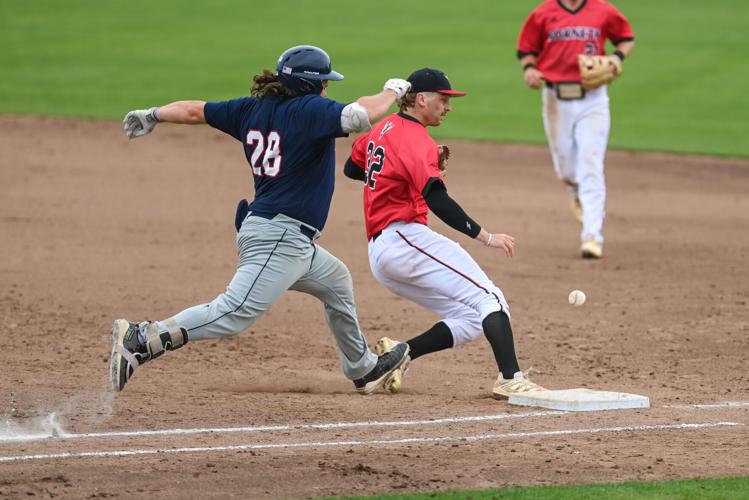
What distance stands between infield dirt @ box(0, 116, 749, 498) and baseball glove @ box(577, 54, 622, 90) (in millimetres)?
1644

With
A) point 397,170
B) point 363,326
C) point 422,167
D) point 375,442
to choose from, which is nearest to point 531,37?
point 363,326

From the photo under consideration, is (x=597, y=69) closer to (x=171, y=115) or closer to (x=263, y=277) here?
(x=171, y=115)

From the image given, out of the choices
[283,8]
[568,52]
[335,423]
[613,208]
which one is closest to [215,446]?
[335,423]

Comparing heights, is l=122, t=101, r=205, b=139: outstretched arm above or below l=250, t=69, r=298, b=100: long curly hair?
below

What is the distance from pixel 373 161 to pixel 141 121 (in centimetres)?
131

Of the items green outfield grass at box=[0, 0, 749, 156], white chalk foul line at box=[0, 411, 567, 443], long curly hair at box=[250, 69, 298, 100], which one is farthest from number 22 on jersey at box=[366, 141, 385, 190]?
green outfield grass at box=[0, 0, 749, 156]

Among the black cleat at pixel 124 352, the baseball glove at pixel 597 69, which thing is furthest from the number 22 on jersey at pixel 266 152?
the baseball glove at pixel 597 69

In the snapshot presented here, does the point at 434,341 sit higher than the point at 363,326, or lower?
higher

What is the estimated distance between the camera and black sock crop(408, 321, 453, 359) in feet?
24.3

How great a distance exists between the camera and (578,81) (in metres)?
11.7

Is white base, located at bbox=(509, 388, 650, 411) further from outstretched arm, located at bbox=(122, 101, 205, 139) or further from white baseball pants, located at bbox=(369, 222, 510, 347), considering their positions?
outstretched arm, located at bbox=(122, 101, 205, 139)

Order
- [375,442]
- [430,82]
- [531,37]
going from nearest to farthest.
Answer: [375,442] < [430,82] < [531,37]

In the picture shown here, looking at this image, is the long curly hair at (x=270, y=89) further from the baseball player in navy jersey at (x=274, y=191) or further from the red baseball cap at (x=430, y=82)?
the red baseball cap at (x=430, y=82)

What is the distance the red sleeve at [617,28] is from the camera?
11.9 m
